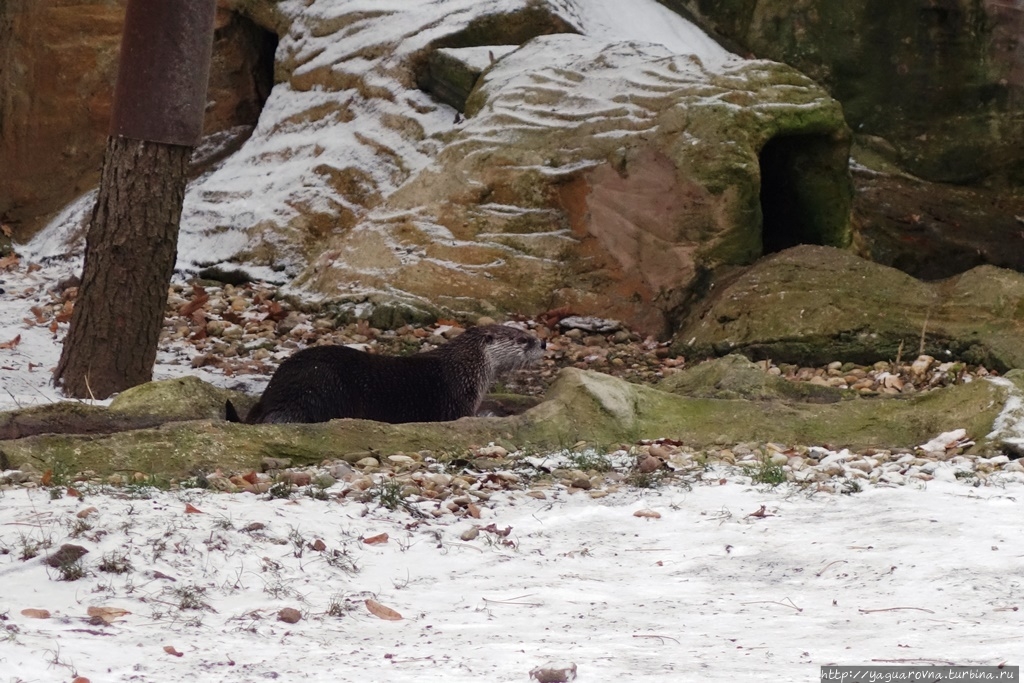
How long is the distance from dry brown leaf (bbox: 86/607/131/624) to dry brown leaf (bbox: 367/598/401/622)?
69 cm

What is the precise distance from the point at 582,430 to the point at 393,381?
1.37 m

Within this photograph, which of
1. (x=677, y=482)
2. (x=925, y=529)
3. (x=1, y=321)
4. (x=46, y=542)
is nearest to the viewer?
(x=46, y=542)

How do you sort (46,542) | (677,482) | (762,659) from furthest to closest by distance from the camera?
(677,482), (46,542), (762,659)

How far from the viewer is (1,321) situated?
393 inches

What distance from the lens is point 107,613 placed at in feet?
12.0

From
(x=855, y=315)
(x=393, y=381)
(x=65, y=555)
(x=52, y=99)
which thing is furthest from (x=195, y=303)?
(x=65, y=555)

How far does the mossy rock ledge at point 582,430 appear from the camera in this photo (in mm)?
5281

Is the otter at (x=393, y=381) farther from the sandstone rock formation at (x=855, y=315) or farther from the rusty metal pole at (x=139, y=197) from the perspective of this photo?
the sandstone rock formation at (x=855, y=315)

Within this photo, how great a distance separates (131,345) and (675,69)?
5.01 meters

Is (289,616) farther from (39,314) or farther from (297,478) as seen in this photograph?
(39,314)

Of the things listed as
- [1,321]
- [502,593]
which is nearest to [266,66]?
[1,321]

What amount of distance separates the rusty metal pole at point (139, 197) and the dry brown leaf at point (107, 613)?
13.9 ft

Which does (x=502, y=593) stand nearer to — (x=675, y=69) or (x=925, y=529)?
(x=925, y=529)

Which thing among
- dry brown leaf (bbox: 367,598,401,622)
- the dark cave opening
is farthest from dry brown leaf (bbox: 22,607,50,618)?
the dark cave opening
